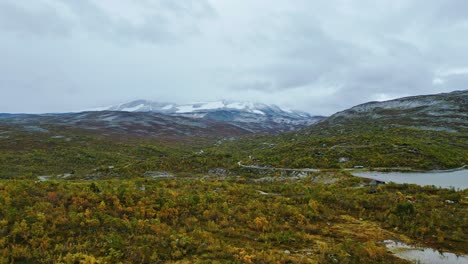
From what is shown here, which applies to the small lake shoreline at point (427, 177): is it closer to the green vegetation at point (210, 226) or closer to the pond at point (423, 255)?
the green vegetation at point (210, 226)

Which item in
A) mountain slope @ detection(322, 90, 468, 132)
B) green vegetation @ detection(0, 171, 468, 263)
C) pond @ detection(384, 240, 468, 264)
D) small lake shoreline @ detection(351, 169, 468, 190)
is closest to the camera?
green vegetation @ detection(0, 171, 468, 263)

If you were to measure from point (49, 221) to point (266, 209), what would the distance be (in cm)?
1077

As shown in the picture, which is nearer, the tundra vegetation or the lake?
the tundra vegetation

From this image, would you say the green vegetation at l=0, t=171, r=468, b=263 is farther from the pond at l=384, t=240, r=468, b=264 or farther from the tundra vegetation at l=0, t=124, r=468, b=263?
the pond at l=384, t=240, r=468, b=264

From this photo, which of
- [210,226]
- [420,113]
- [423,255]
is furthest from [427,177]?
[420,113]

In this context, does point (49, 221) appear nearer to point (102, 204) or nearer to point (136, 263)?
point (102, 204)

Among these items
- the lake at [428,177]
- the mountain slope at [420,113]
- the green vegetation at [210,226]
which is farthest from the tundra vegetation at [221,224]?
the mountain slope at [420,113]

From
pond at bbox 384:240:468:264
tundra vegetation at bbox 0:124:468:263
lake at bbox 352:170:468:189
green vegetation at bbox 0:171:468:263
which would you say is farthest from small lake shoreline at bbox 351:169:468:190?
pond at bbox 384:240:468:264

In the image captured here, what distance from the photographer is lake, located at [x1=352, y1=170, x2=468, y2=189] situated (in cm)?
2729

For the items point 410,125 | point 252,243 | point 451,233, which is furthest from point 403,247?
point 410,125

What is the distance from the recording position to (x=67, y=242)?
1071 cm

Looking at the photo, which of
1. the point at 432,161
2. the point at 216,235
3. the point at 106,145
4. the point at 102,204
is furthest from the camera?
the point at 106,145

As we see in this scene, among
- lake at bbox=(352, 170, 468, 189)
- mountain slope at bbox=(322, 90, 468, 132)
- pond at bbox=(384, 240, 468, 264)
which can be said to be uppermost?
mountain slope at bbox=(322, 90, 468, 132)

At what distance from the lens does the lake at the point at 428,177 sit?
2729 centimetres
